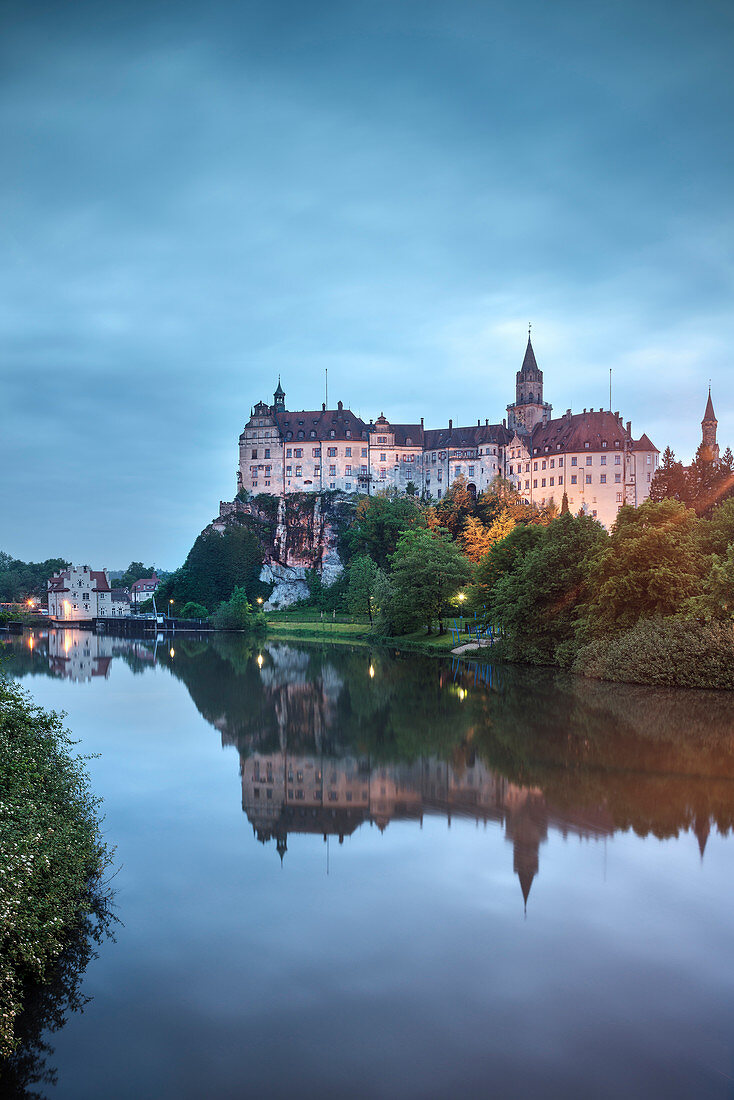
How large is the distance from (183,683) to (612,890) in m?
29.4

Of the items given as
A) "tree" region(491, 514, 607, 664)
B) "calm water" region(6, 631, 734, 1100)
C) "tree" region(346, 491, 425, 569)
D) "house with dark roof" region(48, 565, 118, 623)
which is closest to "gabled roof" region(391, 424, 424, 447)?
"tree" region(346, 491, 425, 569)

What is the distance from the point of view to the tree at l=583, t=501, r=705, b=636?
31.9m

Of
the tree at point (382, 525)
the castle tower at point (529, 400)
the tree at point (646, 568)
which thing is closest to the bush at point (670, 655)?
the tree at point (646, 568)

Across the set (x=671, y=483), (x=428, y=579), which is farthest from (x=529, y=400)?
(x=428, y=579)

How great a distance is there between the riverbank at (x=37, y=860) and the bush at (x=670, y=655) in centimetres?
2398

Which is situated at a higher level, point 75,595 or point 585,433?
point 585,433

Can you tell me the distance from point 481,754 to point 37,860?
1274 centimetres

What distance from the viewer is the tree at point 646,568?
31.9m

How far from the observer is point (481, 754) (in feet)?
63.0

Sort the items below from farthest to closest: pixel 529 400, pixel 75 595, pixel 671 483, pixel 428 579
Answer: pixel 75 595 < pixel 529 400 < pixel 671 483 < pixel 428 579

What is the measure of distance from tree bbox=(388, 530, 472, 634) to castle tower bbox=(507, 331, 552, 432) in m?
49.3

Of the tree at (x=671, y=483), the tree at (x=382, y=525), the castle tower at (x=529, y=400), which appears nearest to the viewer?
the tree at (x=671, y=483)

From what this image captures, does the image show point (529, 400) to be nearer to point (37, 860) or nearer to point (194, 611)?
point (194, 611)

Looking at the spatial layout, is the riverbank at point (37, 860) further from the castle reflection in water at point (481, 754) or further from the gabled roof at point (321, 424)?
the gabled roof at point (321, 424)
